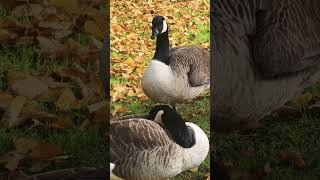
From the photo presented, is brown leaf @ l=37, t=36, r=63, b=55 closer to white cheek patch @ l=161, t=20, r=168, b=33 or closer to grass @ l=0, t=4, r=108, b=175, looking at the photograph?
grass @ l=0, t=4, r=108, b=175

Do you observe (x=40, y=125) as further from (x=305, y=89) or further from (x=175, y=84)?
(x=305, y=89)

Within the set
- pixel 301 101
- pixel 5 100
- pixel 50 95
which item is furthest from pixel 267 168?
pixel 5 100

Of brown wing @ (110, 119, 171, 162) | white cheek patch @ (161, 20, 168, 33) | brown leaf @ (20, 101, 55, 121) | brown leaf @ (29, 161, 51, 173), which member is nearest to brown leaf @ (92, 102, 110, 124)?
brown leaf @ (20, 101, 55, 121)

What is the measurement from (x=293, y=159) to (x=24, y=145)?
0.87 meters

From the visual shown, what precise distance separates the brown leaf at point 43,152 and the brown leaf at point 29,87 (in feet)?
0.74

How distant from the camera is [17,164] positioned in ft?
7.06

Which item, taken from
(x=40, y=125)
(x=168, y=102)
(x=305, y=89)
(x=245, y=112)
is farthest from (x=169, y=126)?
(x=305, y=89)

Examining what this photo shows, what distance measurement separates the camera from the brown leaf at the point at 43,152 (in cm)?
219

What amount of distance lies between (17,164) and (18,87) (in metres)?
0.32

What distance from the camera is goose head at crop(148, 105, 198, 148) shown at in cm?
179

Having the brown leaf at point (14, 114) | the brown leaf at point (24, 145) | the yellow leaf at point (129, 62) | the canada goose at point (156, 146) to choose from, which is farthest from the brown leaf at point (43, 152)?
the yellow leaf at point (129, 62)

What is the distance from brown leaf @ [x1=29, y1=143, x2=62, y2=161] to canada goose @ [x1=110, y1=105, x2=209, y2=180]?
0.43 metres

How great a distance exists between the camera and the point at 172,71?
6.05ft

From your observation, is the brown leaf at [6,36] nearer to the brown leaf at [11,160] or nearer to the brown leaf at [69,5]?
the brown leaf at [69,5]
